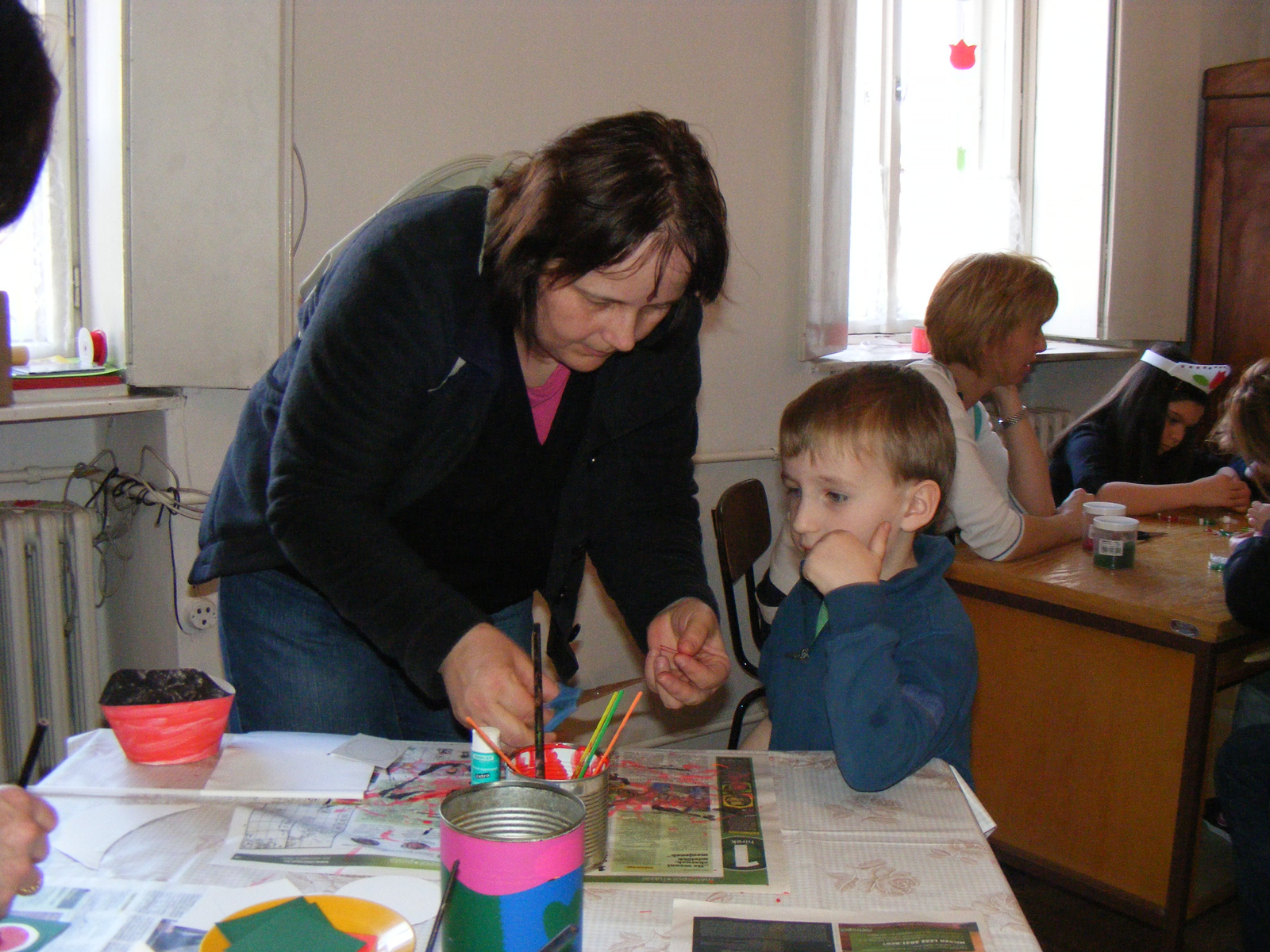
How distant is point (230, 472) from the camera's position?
1.27 metres

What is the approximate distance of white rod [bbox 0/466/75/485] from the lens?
85.6 inches

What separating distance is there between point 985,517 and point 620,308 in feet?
4.24

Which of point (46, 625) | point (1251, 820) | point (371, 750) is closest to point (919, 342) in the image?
point (1251, 820)

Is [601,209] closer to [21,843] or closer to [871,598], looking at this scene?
[871,598]

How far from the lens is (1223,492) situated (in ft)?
8.99

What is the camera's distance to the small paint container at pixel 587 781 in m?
0.88

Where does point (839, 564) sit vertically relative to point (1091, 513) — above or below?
above

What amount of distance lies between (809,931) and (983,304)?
1846mm

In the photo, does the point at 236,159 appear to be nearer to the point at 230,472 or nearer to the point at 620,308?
the point at 230,472

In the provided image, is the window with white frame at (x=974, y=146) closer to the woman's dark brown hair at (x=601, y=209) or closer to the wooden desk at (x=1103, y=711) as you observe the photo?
the wooden desk at (x=1103, y=711)

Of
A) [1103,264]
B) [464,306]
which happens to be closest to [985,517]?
[464,306]

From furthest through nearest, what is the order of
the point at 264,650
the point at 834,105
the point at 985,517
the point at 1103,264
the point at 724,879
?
the point at 1103,264
the point at 834,105
the point at 985,517
the point at 264,650
the point at 724,879

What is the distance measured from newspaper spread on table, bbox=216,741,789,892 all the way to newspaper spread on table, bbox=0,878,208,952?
7 cm

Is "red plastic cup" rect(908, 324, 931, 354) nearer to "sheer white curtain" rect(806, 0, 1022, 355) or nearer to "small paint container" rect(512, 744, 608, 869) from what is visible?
"sheer white curtain" rect(806, 0, 1022, 355)
